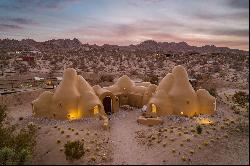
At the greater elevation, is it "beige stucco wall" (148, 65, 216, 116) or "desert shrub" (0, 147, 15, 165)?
"beige stucco wall" (148, 65, 216, 116)

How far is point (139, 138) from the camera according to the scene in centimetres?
2098

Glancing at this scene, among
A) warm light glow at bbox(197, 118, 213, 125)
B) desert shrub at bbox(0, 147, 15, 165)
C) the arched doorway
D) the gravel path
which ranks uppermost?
the arched doorway

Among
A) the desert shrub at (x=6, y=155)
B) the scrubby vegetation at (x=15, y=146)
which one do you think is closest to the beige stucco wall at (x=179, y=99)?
the scrubby vegetation at (x=15, y=146)

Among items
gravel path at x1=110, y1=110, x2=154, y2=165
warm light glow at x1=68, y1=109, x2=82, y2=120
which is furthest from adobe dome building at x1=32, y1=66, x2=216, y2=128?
gravel path at x1=110, y1=110, x2=154, y2=165

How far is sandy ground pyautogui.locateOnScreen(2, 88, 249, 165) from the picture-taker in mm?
14797

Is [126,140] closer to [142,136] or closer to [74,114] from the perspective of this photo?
[142,136]

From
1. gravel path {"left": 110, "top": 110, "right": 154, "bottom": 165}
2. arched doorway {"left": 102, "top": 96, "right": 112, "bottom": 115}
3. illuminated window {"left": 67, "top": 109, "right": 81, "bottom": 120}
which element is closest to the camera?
gravel path {"left": 110, "top": 110, "right": 154, "bottom": 165}

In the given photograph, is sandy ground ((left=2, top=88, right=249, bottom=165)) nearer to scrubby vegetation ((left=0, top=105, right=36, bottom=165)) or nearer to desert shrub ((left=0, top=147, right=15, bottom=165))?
scrubby vegetation ((left=0, top=105, right=36, bottom=165))

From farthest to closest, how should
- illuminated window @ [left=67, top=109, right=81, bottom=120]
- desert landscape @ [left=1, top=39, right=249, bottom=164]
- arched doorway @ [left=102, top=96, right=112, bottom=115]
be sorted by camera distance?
arched doorway @ [left=102, top=96, right=112, bottom=115] < illuminated window @ [left=67, top=109, right=81, bottom=120] < desert landscape @ [left=1, top=39, right=249, bottom=164]

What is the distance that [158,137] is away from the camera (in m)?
20.2

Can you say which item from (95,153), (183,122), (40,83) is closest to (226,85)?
(183,122)

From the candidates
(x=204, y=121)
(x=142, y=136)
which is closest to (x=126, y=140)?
(x=142, y=136)

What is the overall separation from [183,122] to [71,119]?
27.1 ft

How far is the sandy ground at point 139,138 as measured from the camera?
48.5 feet
